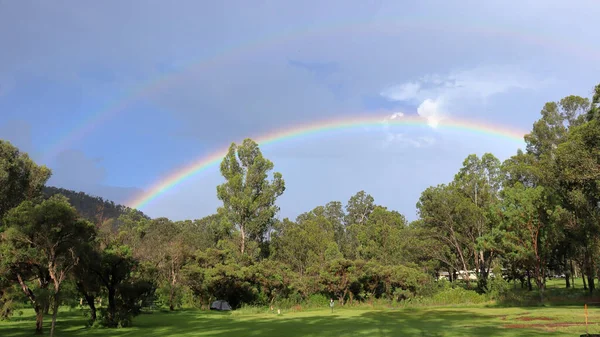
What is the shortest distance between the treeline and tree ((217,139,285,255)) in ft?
0.50

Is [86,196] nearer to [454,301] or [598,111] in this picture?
[454,301]

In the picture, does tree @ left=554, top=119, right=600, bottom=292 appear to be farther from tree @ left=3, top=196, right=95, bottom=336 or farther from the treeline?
tree @ left=3, top=196, right=95, bottom=336

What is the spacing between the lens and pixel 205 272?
43.7 meters

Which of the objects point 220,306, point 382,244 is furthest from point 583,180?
point 382,244

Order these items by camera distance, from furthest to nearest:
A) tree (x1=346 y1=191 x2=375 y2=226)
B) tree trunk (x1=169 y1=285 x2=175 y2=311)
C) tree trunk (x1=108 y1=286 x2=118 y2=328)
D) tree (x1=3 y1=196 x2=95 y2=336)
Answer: tree (x1=346 y1=191 x2=375 y2=226) < tree trunk (x1=169 y1=285 x2=175 y2=311) < tree trunk (x1=108 y1=286 x2=118 y2=328) < tree (x1=3 y1=196 x2=95 y2=336)

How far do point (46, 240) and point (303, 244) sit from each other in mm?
43805

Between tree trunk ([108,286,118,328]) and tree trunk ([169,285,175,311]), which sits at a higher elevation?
tree trunk ([108,286,118,328])

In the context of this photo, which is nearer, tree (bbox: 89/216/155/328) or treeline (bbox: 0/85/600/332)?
treeline (bbox: 0/85/600/332)

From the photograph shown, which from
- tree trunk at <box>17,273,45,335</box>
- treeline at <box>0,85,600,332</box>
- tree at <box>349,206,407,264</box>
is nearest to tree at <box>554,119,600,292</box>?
treeline at <box>0,85,600,332</box>

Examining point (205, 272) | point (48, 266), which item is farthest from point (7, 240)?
point (205, 272)

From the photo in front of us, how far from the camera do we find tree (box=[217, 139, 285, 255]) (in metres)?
53.2

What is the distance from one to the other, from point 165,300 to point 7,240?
25864 millimetres

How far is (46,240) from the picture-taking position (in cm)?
2141

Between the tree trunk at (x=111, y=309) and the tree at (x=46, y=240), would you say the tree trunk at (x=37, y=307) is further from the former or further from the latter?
the tree trunk at (x=111, y=309)
